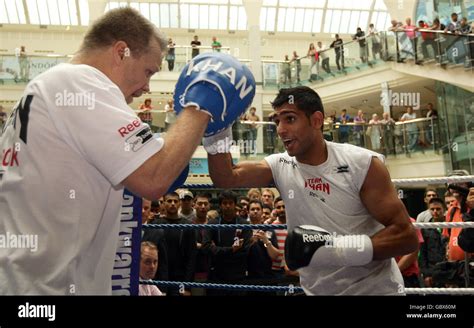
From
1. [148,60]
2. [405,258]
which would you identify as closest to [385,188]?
[148,60]

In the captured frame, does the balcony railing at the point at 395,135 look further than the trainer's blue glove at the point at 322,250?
Yes

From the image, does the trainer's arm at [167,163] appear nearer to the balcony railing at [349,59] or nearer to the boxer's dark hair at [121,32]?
the boxer's dark hair at [121,32]

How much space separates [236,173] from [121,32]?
0.90m

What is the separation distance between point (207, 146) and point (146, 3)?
19.3 meters

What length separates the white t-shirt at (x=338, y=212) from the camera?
1834 mm

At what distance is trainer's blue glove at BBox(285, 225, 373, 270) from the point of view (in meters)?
1.64

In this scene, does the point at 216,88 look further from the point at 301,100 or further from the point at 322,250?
the point at 301,100

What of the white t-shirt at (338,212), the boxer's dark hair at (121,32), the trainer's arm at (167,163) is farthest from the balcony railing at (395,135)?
the trainer's arm at (167,163)

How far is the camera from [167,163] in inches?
44.8

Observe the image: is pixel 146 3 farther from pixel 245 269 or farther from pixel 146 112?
pixel 245 269

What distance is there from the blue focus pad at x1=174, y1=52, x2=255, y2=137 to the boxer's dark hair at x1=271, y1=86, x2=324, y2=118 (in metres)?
0.50

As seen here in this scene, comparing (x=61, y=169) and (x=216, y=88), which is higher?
(x=216, y=88)

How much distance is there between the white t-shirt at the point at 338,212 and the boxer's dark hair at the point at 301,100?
203 mm

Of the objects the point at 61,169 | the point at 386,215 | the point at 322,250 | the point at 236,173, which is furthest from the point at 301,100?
the point at 61,169
